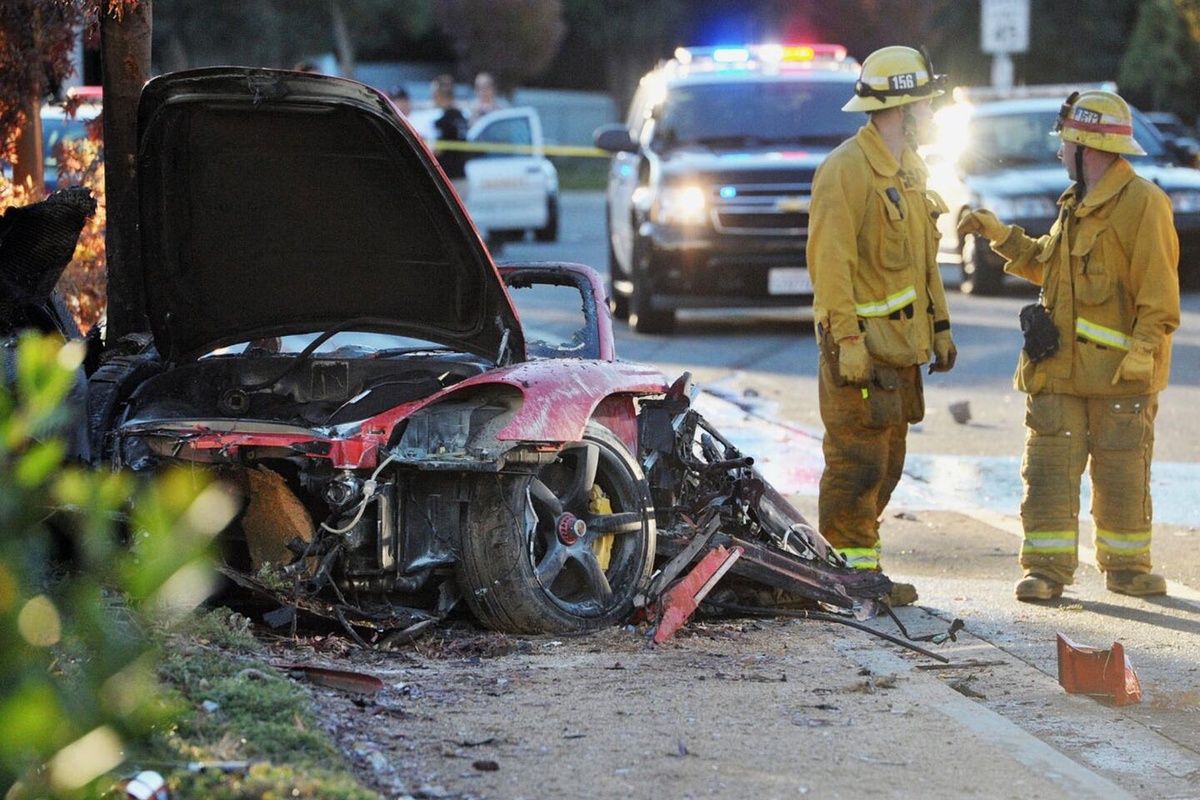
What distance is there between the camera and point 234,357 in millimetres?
6207

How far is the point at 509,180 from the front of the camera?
23.8m

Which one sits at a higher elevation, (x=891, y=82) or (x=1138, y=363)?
(x=891, y=82)

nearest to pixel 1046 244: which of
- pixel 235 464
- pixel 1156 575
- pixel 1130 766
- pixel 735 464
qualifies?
pixel 1156 575

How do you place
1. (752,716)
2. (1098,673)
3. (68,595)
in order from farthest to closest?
(1098,673), (752,716), (68,595)

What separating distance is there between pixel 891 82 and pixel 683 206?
8.01 metres

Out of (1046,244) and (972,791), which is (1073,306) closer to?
(1046,244)

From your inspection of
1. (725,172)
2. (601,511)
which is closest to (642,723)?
(601,511)

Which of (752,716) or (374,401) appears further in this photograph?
(374,401)

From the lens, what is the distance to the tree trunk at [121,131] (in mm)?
7098

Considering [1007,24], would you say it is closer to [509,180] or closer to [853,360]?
[509,180]

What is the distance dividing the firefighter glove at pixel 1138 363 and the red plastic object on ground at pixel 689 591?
1.98 m

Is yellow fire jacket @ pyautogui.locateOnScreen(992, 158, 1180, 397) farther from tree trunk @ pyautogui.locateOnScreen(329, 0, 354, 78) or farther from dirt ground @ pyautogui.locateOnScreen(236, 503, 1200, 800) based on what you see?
tree trunk @ pyautogui.locateOnScreen(329, 0, 354, 78)

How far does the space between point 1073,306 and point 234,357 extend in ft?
10.7

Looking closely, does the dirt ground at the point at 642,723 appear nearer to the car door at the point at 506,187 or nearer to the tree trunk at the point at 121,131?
the tree trunk at the point at 121,131
